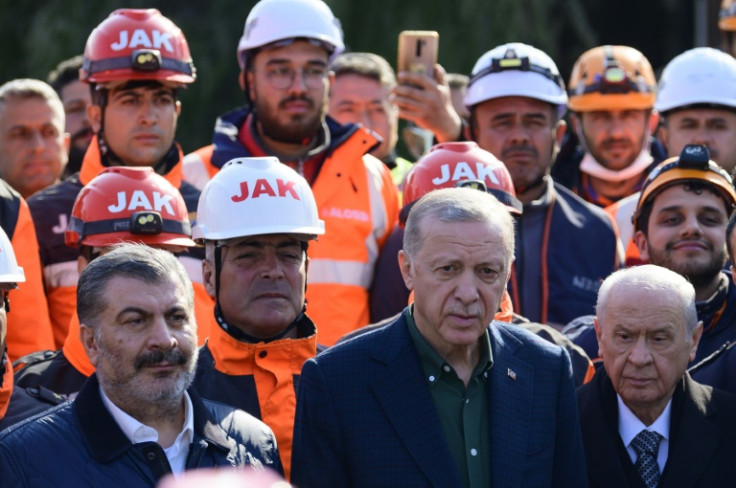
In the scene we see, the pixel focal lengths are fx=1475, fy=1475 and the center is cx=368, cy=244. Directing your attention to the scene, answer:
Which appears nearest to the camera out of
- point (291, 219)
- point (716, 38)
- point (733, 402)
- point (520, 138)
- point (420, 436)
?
point (420, 436)

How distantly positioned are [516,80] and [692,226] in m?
1.49

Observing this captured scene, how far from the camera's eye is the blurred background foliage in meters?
10.9

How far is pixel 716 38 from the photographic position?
12.2m

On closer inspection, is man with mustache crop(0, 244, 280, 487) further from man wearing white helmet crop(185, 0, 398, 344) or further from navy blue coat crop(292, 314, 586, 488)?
man wearing white helmet crop(185, 0, 398, 344)

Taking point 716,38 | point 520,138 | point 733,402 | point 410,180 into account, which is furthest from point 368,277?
point 716,38

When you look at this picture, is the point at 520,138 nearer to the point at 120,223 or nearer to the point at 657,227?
the point at 657,227

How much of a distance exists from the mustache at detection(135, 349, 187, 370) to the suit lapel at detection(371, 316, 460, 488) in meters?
0.65

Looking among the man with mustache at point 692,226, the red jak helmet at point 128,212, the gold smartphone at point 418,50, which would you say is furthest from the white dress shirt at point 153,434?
the gold smartphone at point 418,50

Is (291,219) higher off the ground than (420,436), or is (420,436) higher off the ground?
(291,219)

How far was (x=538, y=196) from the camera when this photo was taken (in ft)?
23.9

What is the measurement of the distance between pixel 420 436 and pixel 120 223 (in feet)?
6.91

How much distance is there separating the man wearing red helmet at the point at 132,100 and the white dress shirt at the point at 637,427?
2500 mm

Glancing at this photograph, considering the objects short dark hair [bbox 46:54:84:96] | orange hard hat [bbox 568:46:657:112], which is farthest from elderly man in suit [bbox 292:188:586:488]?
short dark hair [bbox 46:54:84:96]

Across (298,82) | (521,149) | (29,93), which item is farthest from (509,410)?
(29,93)
